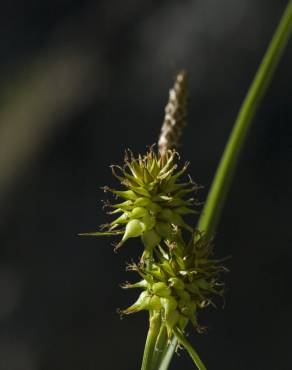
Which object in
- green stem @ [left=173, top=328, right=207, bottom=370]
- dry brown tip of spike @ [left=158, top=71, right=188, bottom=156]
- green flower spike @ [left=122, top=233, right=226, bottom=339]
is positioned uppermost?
dry brown tip of spike @ [left=158, top=71, right=188, bottom=156]

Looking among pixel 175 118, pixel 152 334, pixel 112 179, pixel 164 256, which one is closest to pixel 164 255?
pixel 164 256

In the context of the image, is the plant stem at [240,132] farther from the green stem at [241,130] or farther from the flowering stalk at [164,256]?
the flowering stalk at [164,256]

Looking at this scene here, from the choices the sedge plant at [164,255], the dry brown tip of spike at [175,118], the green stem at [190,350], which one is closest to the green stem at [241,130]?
the dry brown tip of spike at [175,118]

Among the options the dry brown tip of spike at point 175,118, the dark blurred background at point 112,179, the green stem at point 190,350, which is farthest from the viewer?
the dark blurred background at point 112,179

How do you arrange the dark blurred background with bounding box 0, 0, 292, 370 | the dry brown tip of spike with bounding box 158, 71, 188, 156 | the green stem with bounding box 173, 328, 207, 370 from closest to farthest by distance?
the green stem with bounding box 173, 328, 207, 370
the dry brown tip of spike with bounding box 158, 71, 188, 156
the dark blurred background with bounding box 0, 0, 292, 370

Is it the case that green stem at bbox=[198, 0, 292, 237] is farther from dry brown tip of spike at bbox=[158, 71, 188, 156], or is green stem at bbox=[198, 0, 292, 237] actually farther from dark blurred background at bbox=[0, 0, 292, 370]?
dark blurred background at bbox=[0, 0, 292, 370]

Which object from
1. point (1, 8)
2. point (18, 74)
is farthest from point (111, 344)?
point (1, 8)

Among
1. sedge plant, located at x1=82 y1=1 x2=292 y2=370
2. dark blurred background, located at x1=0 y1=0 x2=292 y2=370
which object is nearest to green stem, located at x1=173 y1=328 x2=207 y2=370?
sedge plant, located at x1=82 y1=1 x2=292 y2=370
